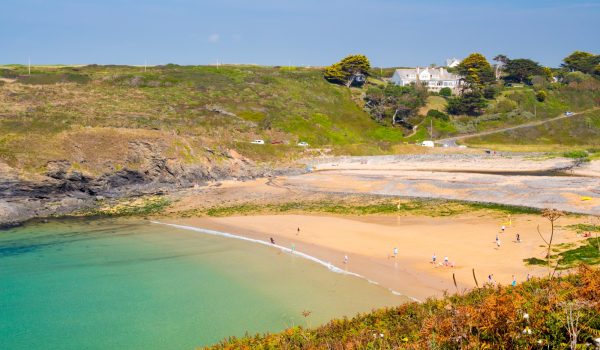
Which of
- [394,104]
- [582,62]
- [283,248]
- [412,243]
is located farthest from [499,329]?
[582,62]

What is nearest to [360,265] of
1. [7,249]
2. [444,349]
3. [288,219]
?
[288,219]

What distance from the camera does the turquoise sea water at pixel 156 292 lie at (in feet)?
67.9

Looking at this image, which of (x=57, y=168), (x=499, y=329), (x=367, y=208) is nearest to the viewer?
(x=499, y=329)

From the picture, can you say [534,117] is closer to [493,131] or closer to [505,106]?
[505,106]

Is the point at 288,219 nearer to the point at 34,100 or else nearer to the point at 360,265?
the point at 360,265

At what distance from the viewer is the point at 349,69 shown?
113 m

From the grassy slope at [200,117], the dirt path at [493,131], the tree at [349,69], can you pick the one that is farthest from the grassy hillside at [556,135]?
the tree at [349,69]

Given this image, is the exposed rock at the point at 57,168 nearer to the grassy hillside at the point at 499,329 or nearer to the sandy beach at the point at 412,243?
the sandy beach at the point at 412,243

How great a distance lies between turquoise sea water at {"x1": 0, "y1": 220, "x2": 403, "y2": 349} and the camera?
2069 cm

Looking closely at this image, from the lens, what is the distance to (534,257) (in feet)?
86.6

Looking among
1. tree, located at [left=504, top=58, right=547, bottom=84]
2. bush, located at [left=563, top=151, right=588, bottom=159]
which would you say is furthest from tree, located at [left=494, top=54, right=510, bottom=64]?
bush, located at [left=563, top=151, right=588, bottom=159]

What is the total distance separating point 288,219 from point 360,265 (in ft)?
44.5

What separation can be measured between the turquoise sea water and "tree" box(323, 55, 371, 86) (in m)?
82.8

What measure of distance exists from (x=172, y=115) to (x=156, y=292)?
5824 centimetres
